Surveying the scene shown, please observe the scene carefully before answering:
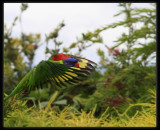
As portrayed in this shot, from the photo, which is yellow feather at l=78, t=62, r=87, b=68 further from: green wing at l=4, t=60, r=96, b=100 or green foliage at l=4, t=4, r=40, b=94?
green foliage at l=4, t=4, r=40, b=94

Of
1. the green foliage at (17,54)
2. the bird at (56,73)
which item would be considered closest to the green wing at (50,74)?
the bird at (56,73)

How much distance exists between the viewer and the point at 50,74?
0.60 m

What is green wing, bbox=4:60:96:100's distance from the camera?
0.58m

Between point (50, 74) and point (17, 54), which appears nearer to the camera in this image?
point (50, 74)

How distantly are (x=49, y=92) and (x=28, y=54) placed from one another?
44cm

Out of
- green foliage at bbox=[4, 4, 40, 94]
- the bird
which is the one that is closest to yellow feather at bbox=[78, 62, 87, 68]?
the bird

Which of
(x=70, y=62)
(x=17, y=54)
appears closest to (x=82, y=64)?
(x=70, y=62)

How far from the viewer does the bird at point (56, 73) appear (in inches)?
23.1

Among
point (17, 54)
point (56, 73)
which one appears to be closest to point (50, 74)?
point (56, 73)

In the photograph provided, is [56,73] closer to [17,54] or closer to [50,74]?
[50,74]

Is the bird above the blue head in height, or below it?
below

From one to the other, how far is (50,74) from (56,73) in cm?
2

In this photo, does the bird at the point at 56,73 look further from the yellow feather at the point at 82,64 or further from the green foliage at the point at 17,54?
the green foliage at the point at 17,54

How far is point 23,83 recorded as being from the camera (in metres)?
0.60
